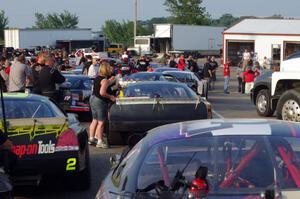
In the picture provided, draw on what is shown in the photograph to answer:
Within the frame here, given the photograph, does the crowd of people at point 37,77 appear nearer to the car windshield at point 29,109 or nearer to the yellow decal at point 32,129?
the car windshield at point 29,109

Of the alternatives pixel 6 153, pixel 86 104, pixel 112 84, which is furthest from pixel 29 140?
pixel 86 104

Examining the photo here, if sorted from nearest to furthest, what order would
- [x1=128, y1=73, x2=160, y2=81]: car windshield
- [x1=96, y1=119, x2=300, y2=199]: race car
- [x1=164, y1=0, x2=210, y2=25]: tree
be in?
1. [x1=96, y1=119, x2=300, y2=199]: race car
2. [x1=128, y1=73, x2=160, y2=81]: car windshield
3. [x1=164, y1=0, x2=210, y2=25]: tree

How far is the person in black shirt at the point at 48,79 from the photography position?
14.1 meters

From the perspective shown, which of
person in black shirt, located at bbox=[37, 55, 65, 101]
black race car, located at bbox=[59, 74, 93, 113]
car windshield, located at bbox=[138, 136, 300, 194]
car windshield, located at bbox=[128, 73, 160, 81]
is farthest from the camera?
car windshield, located at bbox=[128, 73, 160, 81]

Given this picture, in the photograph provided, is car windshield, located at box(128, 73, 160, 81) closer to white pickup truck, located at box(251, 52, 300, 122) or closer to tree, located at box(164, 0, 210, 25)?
white pickup truck, located at box(251, 52, 300, 122)

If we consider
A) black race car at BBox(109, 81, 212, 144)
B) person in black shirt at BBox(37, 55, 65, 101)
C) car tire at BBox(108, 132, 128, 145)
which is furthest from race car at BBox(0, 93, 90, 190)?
person in black shirt at BBox(37, 55, 65, 101)

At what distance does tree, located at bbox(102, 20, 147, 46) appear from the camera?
399 ft

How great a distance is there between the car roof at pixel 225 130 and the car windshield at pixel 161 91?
7.28 m

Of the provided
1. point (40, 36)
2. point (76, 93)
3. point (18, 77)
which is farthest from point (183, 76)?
point (40, 36)

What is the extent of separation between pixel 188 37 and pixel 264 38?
21.2 metres

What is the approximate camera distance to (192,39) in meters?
74.2

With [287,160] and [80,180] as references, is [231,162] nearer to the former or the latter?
[287,160]

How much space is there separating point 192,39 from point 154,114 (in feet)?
207

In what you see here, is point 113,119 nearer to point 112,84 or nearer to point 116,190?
point 112,84
